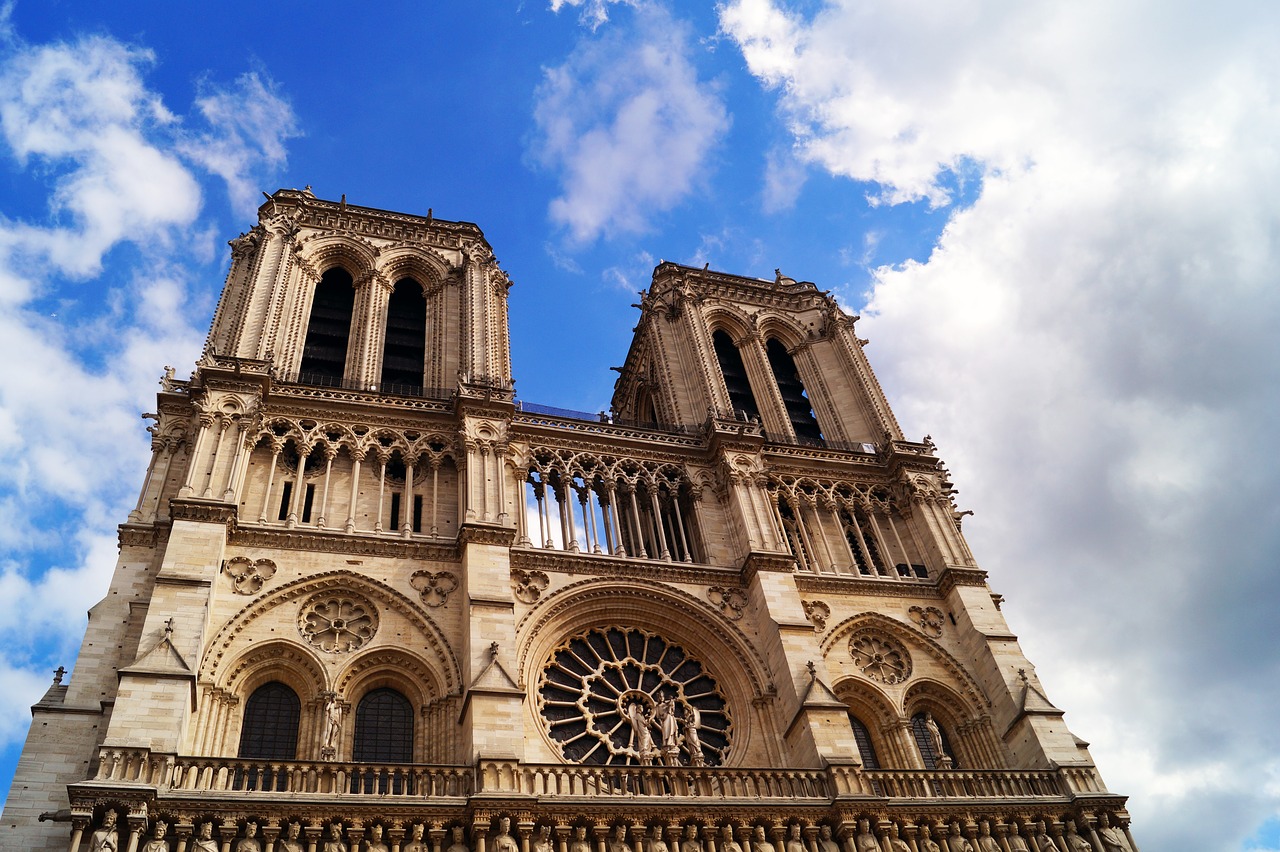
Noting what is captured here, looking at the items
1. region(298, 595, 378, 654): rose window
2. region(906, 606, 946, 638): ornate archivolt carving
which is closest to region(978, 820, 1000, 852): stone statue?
region(906, 606, 946, 638): ornate archivolt carving

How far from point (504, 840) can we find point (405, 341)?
673 inches

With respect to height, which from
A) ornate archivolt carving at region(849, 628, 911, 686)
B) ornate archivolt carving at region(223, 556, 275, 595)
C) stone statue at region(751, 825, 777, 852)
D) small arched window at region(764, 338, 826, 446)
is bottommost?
stone statue at region(751, 825, 777, 852)

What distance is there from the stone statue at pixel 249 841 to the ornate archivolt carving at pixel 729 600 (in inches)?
459

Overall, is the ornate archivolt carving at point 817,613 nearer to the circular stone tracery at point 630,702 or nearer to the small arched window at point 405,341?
the circular stone tracery at point 630,702

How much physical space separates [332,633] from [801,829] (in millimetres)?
10253

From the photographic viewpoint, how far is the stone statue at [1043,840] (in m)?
19.0

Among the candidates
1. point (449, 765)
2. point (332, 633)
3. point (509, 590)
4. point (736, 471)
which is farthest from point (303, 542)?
point (736, 471)

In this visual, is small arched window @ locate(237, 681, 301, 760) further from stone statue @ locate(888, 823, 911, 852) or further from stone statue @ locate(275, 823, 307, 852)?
stone statue @ locate(888, 823, 911, 852)

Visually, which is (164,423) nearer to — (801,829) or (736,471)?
(736,471)

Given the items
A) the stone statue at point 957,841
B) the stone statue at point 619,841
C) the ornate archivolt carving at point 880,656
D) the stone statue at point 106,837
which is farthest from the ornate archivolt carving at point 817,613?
the stone statue at point 106,837

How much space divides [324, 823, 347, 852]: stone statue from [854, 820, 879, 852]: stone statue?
30.7 ft

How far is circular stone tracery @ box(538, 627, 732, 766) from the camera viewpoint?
20406mm

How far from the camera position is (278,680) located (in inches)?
762

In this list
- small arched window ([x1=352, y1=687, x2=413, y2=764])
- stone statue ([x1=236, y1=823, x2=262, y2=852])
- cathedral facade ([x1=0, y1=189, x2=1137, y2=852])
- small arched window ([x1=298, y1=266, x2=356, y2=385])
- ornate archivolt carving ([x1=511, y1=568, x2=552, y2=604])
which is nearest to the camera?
stone statue ([x1=236, y1=823, x2=262, y2=852])
